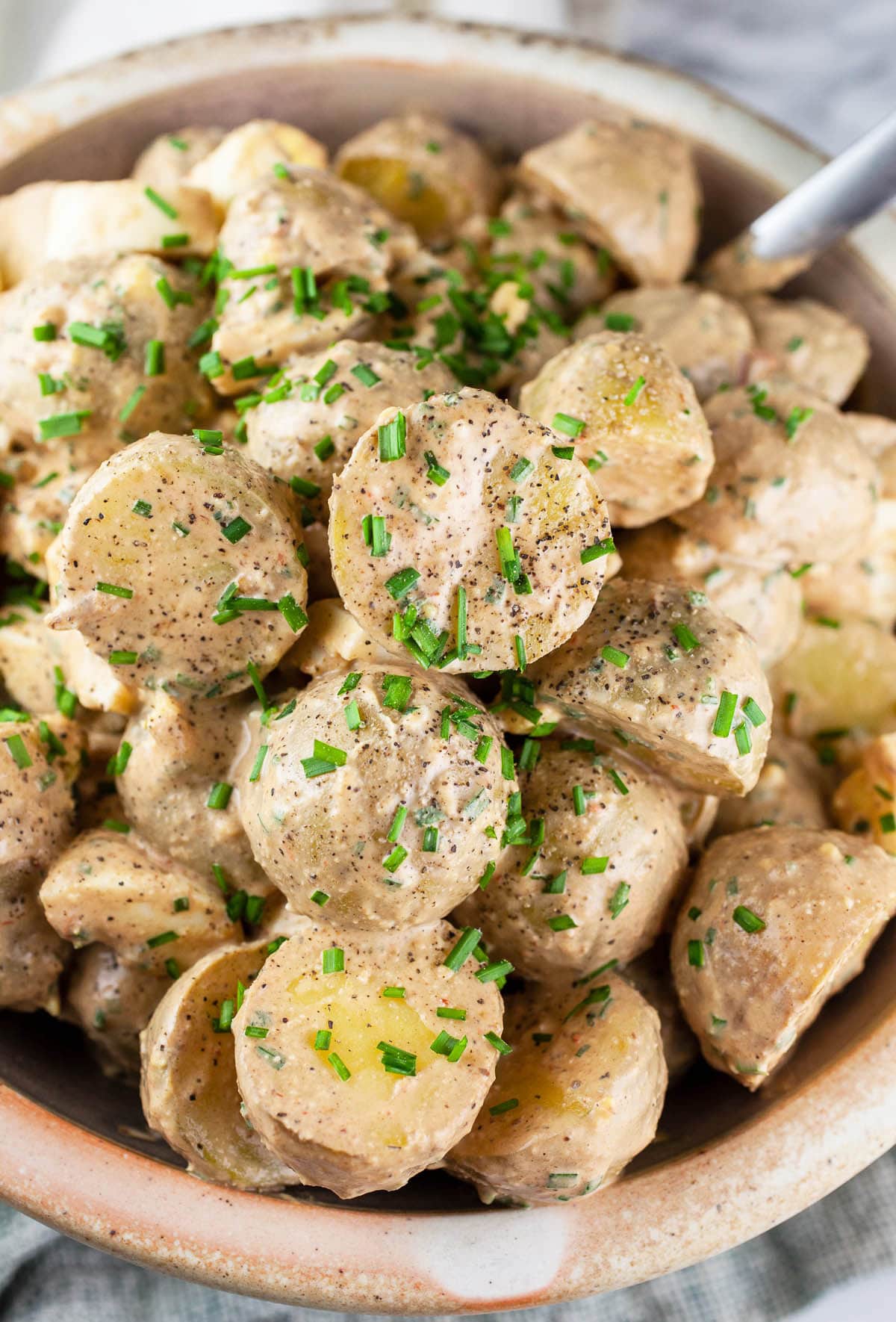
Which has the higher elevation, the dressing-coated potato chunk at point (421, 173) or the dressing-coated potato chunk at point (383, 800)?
the dressing-coated potato chunk at point (421, 173)

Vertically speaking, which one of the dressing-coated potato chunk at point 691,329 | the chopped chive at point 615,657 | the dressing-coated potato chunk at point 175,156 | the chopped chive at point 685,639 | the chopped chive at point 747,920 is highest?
the dressing-coated potato chunk at point 175,156

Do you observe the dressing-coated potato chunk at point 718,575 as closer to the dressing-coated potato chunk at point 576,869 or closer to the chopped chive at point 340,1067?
the dressing-coated potato chunk at point 576,869

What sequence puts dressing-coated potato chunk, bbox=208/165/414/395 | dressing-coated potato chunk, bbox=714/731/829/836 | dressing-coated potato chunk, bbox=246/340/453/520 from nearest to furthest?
1. dressing-coated potato chunk, bbox=246/340/453/520
2. dressing-coated potato chunk, bbox=208/165/414/395
3. dressing-coated potato chunk, bbox=714/731/829/836

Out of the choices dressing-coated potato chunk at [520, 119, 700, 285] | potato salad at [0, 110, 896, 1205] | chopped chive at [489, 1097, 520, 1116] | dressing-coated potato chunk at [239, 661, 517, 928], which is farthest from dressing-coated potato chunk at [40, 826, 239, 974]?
dressing-coated potato chunk at [520, 119, 700, 285]


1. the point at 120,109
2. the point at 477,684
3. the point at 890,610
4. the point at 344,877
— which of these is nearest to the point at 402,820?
the point at 344,877

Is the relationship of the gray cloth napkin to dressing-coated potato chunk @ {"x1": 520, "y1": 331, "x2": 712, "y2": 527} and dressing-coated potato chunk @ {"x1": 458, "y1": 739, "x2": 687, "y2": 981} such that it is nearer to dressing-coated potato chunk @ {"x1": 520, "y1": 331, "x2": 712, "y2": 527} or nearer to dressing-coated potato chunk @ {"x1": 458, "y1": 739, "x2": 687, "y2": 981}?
dressing-coated potato chunk @ {"x1": 458, "y1": 739, "x2": 687, "y2": 981}

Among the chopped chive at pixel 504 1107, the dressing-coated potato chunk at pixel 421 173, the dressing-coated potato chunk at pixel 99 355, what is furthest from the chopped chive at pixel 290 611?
the dressing-coated potato chunk at pixel 421 173

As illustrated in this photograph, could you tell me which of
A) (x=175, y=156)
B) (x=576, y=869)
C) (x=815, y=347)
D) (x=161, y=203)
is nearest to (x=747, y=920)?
(x=576, y=869)
